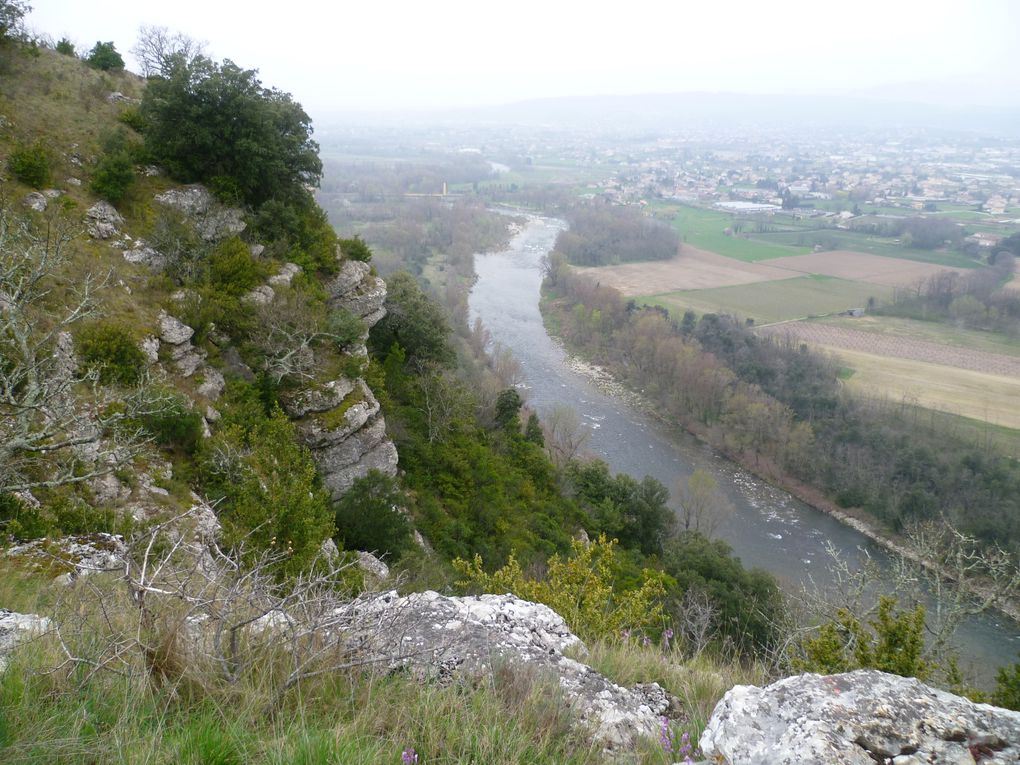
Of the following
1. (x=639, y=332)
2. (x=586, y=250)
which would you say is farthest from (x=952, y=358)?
(x=586, y=250)

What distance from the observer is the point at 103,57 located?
17.8 meters

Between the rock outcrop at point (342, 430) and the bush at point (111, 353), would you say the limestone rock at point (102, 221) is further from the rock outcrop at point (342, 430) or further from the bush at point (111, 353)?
the rock outcrop at point (342, 430)

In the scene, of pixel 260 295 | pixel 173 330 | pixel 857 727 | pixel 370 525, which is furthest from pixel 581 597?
pixel 260 295

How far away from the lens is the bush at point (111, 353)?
356 inches

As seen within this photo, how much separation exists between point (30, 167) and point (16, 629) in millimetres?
12638

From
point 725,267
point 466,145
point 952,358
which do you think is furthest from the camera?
point 466,145

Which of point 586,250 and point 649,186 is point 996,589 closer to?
point 586,250

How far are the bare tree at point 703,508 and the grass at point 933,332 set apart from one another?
2581 cm

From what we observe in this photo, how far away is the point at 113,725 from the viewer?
8.11 feet

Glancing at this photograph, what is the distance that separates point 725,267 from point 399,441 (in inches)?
1963

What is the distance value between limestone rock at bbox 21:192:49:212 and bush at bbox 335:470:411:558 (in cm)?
821

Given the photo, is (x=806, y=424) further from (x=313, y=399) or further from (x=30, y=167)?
(x=30, y=167)

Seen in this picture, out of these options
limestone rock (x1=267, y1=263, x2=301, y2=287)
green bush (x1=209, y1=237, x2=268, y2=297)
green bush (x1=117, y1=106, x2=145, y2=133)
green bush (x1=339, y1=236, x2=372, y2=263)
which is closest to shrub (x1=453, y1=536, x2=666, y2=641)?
green bush (x1=209, y1=237, x2=268, y2=297)

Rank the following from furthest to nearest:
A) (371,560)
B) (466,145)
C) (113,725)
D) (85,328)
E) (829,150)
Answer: (466,145) → (829,150) → (371,560) → (85,328) → (113,725)
